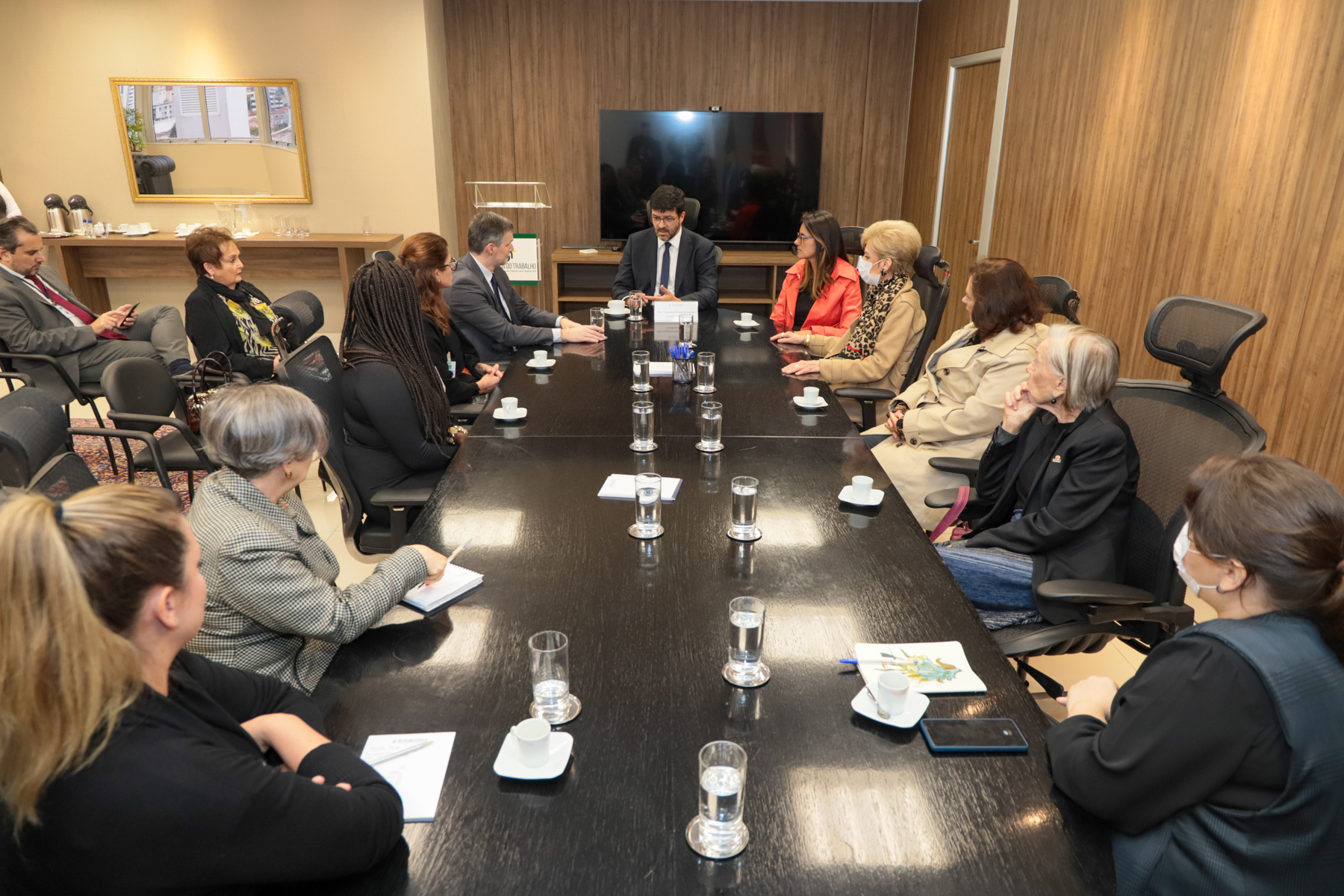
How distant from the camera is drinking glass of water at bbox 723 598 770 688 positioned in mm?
1402

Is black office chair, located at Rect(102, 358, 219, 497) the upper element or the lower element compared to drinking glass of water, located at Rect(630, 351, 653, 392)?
lower

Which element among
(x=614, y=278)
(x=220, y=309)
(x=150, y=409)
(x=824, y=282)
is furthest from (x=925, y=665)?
(x=614, y=278)

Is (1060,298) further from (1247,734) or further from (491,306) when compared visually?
Result: (491,306)

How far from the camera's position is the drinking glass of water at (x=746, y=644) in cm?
140

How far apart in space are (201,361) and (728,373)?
7.24 ft

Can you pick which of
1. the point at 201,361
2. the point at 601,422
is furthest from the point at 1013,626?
the point at 201,361

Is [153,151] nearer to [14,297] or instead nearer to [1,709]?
[14,297]

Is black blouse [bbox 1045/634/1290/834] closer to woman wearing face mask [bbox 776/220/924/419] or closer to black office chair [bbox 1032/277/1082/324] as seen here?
black office chair [bbox 1032/277/1082/324]

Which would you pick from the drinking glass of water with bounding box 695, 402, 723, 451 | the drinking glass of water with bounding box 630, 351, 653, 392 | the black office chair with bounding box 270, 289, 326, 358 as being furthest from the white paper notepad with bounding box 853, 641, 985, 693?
the black office chair with bounding box 270, 289, 326, 358

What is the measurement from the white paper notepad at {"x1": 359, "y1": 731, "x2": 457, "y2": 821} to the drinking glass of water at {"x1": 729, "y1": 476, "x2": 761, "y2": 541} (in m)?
0.82

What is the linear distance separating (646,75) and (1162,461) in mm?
5988

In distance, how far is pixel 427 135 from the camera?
6824mm

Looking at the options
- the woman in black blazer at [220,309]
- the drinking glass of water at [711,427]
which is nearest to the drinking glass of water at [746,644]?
the drinking glass of water at [711,427]

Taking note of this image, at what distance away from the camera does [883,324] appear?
370cm
